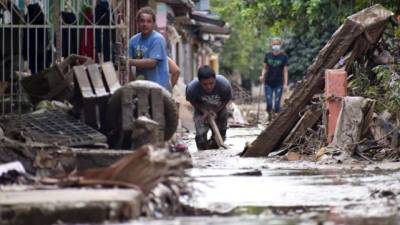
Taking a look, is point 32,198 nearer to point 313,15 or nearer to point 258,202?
point 258,202

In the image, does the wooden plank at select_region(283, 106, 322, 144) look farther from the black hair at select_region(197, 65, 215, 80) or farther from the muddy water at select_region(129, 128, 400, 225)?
the black hair at select_region(197, 65, 215, 80)

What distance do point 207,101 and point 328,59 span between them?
2.56m

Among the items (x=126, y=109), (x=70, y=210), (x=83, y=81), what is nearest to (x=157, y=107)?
(x=126, y=109)

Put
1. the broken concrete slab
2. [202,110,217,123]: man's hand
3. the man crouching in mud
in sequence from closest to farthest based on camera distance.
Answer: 1. the broken concrete slab
2. the man crouching in mud
3. [202,110,217,123]: man's hand

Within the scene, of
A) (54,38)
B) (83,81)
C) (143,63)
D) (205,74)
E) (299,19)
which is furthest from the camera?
(299,19)

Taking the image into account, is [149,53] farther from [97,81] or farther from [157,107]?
[157,107]

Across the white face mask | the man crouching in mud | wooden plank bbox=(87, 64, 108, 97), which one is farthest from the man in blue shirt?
the white face mask

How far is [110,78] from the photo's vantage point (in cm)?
1138

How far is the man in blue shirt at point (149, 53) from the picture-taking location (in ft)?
44.8

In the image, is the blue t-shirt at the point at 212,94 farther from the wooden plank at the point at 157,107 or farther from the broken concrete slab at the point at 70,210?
the broken concrete slab at the point at 70,210

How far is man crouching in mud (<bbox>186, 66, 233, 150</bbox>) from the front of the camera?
636 inches

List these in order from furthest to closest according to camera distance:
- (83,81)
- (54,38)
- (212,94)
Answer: (212,94) → (54,38) → (83,81)

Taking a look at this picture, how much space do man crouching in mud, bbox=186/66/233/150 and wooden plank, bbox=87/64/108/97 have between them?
4837mm

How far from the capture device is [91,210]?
Answer: 7.03 meters
